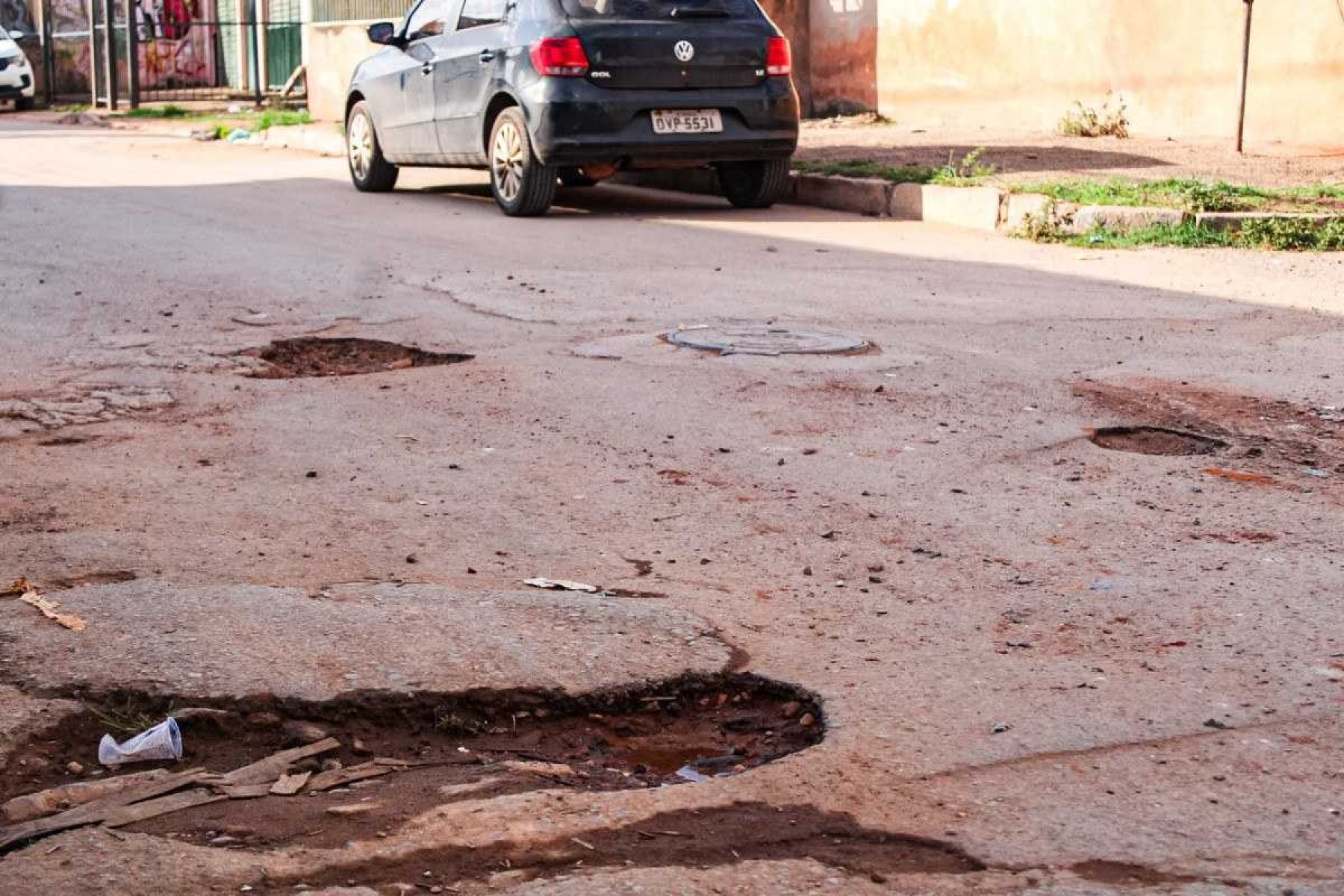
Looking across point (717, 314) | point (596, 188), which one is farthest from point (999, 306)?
point (596, 188)

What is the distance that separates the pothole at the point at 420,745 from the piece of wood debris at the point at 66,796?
1 centimetres

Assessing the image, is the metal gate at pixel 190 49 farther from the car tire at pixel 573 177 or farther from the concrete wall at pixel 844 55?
the car tire at pixel 573 177

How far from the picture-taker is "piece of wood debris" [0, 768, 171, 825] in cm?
279

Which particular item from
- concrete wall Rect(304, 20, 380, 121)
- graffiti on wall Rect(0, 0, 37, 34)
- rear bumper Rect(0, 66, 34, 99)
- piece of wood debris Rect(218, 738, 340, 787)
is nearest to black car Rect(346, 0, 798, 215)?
piece of wood debris Rect(218, 738, 340, 787)

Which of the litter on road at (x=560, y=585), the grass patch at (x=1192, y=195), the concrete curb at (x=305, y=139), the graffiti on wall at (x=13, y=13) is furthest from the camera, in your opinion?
the graffiti on wall at (x=13, y=13)

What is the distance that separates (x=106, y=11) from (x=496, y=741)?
2715 centimetres

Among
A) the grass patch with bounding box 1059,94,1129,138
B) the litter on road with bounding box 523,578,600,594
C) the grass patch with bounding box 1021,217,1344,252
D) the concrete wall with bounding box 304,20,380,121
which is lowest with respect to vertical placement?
the litter on road with bounding box 523,578,600,594

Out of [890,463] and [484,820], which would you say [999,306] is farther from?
[484,820]

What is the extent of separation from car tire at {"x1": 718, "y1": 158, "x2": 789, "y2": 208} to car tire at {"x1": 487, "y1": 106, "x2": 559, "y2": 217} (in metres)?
1.30

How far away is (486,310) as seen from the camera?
7.70 meters

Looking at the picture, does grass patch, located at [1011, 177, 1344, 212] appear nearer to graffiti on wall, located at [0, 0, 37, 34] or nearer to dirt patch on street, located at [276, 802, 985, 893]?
dirt patch on street, located at [276, 802, 985, 893]

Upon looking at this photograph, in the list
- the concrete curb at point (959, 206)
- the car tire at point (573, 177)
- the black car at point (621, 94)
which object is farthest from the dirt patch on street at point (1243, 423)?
the car tire at point (573, 177)

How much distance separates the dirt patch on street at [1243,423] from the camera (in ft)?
16.5

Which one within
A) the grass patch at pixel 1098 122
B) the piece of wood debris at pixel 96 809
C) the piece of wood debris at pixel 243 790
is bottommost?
the piece of wood debris at pixel 243 790
